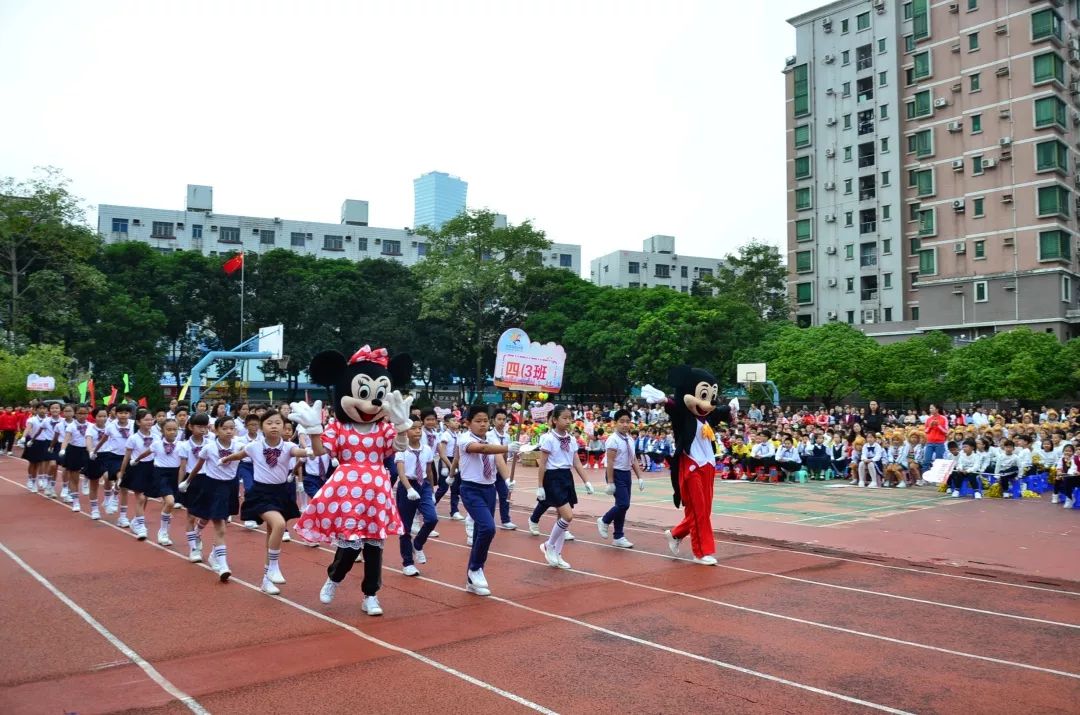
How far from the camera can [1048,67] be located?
41.4 m

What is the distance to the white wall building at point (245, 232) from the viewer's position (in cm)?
6875

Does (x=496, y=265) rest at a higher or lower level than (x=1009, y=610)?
higher

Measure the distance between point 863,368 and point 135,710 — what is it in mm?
37478

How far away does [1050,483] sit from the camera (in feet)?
57.4

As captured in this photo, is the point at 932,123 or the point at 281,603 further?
the point at 932,123

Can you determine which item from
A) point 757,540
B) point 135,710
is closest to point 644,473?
point 757,540

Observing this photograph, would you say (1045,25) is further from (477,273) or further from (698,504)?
(698,504)

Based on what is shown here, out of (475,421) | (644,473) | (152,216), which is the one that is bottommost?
(644,473)

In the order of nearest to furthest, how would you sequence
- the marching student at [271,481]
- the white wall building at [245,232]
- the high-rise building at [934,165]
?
the marching student at [271,481] < the high-rise building at [934,165] < the white wall building at [245,232]

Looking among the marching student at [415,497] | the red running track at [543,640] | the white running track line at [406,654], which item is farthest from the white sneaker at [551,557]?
the white running track line at [406,654]

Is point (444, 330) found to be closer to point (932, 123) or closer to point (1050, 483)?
point (932, 123)

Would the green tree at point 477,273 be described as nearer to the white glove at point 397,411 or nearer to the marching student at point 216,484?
the marching student at point 216,484

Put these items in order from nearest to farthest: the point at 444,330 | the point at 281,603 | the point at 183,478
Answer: the point at 281,603 < the point at 183,478 < the point at 444,330

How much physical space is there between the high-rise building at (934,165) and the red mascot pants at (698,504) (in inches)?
1551
